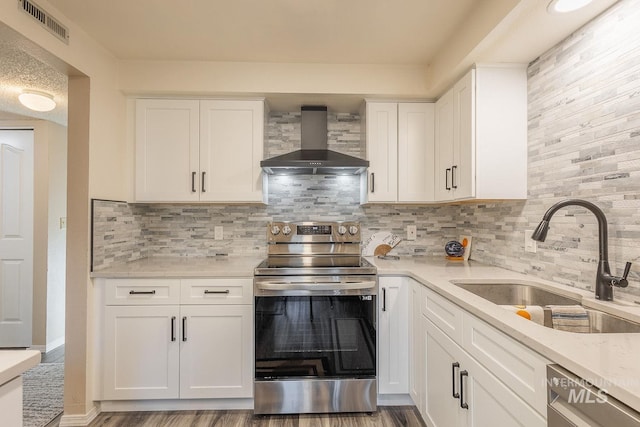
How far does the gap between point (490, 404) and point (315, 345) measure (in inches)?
42.4

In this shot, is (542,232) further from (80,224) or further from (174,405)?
(80,224)

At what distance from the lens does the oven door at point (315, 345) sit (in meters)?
1.96

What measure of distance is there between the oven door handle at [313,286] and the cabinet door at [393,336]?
0.19 m

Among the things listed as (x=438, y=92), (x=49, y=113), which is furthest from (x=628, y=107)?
(x=49, y=113)

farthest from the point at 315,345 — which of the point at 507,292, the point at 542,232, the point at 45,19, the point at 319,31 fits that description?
the point at 45,19

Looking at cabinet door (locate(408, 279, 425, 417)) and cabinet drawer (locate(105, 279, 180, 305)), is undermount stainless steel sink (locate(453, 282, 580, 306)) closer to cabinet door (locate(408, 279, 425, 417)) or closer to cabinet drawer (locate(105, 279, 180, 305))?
cabinet door (locate(408, 279, 425, 417))

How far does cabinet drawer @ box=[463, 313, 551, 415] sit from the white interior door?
3.84 m

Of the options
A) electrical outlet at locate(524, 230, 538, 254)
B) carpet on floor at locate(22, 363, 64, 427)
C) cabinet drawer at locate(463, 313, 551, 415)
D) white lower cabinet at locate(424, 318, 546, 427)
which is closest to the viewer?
cabinet drawer at locate(463, 313, 551, 415)

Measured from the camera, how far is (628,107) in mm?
1270

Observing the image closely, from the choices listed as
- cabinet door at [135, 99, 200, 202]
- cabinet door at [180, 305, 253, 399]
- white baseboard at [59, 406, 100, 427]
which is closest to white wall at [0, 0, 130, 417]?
white baseboard at [59, 406, 100, 427]

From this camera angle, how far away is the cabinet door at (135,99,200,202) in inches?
92.5

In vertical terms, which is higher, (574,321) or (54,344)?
(574,321)

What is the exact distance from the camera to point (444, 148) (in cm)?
225

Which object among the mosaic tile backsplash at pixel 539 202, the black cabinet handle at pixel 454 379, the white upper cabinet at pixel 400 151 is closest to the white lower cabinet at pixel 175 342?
the mosaic tile backsplash at pixel 539 202
